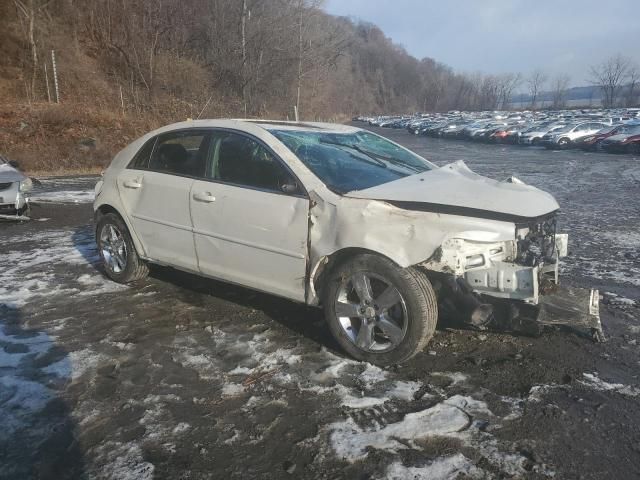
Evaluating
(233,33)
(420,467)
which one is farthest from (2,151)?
(233,33)

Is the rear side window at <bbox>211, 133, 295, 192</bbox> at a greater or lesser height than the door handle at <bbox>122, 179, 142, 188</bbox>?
greater

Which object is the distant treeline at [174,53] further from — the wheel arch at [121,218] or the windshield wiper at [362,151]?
the windshield wiper at [362,151]

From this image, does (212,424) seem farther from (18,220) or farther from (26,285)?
(18,220)

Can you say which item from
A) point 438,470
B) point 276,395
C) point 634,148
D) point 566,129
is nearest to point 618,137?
point 634,148

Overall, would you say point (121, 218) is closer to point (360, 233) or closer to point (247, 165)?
point (247, 165)

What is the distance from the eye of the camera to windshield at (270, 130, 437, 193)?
156 inches

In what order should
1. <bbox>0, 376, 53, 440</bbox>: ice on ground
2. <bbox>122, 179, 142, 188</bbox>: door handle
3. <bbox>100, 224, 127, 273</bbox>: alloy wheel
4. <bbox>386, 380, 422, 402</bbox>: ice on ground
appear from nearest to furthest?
<bbox>0, 376, 53, 440</bbox>: ice on ground
<bbox>386, 380, 422, 402</bbox>: ice on ground
<bbox>122, 179, 142, 188</bbox>: door handle
<bbox>100, 224, 127, 273</bbox>: alloy wheel

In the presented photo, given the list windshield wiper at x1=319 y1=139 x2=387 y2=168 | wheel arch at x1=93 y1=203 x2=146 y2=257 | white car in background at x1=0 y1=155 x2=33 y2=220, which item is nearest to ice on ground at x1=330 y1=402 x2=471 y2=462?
windshield wiper at x1=319 y1=139 x2=387 y2=168

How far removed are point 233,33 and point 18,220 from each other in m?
34.7

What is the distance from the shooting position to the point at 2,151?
18.3 metres

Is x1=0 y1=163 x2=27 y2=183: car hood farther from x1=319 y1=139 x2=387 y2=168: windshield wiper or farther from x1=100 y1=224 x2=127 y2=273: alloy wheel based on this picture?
x1=319 y1=139 x2=387 y2=168: windshield wiper

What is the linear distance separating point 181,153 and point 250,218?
47.3 inches

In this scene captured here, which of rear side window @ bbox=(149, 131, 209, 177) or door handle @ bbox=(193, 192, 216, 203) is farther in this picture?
rear side window @ bbox=(149, 131, 209, 177)

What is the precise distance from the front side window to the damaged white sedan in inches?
0.4
